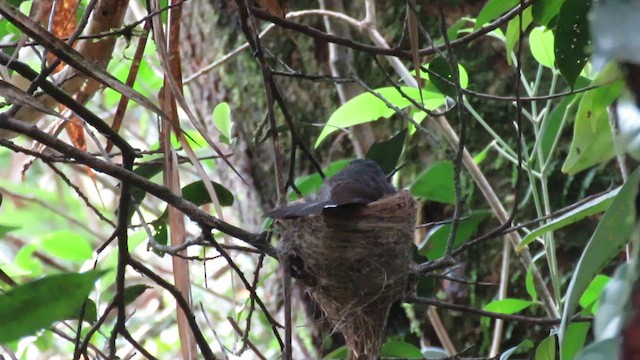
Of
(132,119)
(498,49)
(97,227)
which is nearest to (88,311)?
(498,49)

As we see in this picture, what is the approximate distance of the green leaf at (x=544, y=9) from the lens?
1197 millimetres

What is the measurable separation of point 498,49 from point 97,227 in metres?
2.67

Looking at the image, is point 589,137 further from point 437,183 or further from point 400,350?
point 400,350

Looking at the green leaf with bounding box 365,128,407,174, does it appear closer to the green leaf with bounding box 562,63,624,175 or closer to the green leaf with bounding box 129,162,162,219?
the green leaf with bounding box 562,63,624,175

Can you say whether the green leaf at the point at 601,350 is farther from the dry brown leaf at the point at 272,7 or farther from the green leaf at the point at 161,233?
the green leaf at the point at 161,233

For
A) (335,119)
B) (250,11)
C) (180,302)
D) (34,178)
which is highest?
(34,178)

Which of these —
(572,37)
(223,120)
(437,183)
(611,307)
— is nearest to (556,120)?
(437,183)

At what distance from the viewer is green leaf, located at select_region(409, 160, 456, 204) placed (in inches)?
60.9

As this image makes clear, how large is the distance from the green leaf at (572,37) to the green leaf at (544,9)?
0.10m

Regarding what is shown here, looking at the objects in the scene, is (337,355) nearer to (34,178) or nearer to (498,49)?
(498,49)

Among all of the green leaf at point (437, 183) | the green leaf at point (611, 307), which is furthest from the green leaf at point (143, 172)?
the green leaf at point (611, 307)

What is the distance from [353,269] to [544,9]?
57 centimetres

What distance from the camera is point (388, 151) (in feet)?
4.89

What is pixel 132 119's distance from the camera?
4.49 metres
